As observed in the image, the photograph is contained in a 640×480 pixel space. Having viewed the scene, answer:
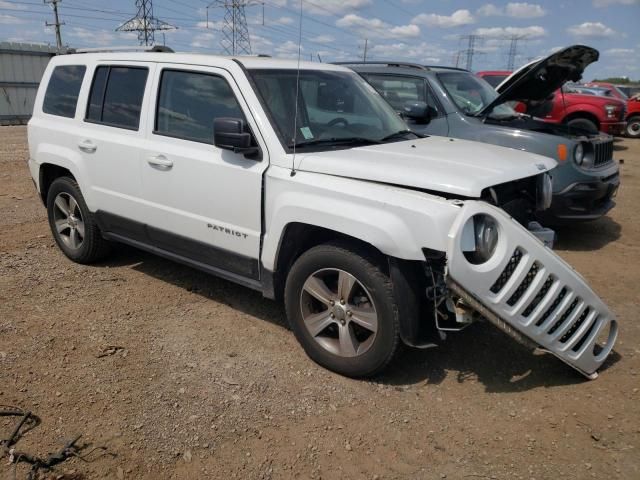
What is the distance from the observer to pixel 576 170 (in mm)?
5977

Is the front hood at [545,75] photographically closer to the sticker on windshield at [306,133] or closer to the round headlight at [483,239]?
the sticker on windshield at [306,133]

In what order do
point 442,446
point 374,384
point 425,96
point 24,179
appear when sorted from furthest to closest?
point 24,179
point 425,96
point 374,384
point 442,446

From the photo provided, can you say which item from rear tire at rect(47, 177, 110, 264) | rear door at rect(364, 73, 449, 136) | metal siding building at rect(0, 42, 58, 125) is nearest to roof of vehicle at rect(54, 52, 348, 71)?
rear tire at rect(47, 177, 110, 264)

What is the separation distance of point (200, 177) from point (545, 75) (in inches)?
158

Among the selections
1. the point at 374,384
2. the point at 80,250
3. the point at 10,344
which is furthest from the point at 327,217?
the point at 80,250

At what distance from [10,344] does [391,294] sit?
2.70m

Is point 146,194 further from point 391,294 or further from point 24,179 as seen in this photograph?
point 24,179

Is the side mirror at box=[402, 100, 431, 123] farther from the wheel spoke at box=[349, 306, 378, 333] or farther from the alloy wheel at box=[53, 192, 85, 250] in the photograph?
the alloy wheel at box=[53, 192, 85, 250]

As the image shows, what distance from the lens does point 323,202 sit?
335cm

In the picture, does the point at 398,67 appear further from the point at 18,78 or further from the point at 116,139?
the point at 18,78

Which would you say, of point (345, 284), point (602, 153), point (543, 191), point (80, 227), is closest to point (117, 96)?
point (80, 227)

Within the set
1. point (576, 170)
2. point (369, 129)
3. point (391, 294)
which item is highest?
point (369, 129)

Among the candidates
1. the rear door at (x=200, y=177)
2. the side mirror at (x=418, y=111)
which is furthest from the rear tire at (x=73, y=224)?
the side mirror at (x=418, y=111)

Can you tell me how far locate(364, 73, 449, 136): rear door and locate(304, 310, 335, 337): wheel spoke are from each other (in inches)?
130
